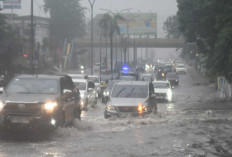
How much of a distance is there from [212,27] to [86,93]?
15373mm

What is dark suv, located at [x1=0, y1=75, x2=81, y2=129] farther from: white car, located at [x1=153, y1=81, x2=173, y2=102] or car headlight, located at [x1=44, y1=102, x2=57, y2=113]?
white car, located at [x1=153, y1=81, x2=173, y2=102]

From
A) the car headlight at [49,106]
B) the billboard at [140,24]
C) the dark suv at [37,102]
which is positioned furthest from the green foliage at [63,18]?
the car headlight at [49,106]

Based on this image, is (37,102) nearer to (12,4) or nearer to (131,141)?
(131,141)

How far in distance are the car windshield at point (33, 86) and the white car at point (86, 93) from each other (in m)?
11.6

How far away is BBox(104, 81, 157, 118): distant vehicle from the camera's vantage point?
20.5 meters

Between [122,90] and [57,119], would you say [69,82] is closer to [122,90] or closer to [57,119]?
[57,119]

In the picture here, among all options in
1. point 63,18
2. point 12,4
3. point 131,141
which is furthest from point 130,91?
point 63,18

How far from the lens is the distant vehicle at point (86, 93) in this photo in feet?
92.5

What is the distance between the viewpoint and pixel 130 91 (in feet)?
73.4

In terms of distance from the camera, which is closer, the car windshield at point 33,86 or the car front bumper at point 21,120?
the car front bumper at point 21,120

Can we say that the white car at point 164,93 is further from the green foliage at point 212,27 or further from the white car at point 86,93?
the white car at point 86,93

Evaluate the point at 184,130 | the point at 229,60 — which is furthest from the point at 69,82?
the point at 229,60

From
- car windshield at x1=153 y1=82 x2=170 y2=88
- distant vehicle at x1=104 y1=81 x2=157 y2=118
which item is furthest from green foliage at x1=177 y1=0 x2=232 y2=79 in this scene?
distant vehicle at x1=104 y1=81 x2=157 y2=118

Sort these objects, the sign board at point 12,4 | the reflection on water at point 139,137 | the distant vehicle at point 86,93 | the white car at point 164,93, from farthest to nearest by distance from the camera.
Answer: the sign board at point 12,4, the white car at point 164,93, the distant vehicle at point 86,93, the reflection on water at point 139,137
